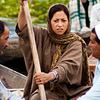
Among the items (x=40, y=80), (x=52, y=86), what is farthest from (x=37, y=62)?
(x=52, y=86)

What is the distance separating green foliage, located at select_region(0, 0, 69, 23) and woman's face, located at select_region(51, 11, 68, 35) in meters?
6.87

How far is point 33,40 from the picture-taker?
289 centimetres

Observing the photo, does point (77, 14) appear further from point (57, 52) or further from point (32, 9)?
point (32, 9)

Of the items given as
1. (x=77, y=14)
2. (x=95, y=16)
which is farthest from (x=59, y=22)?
(x=77, y=14)

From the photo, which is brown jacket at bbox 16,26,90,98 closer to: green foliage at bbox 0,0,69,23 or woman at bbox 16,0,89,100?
woman at bbox 16,0,89,100

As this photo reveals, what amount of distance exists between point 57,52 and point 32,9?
798 centimetres

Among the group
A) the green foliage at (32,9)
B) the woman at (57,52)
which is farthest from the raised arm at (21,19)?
the green foliage at (32,9)

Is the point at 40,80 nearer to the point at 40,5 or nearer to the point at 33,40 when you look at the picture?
the point at 33,40

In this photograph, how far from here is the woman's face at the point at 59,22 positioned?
309cm

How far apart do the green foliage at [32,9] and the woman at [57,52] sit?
6846 mm

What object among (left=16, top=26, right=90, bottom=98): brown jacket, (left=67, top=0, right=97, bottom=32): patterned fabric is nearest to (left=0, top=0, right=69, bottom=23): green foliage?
(left=67, top=0, right=97, bottom=32): patterned fabric

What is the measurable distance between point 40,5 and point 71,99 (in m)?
8.52

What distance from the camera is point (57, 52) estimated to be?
10.2ft

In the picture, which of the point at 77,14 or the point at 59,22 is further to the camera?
the point at 77,14
